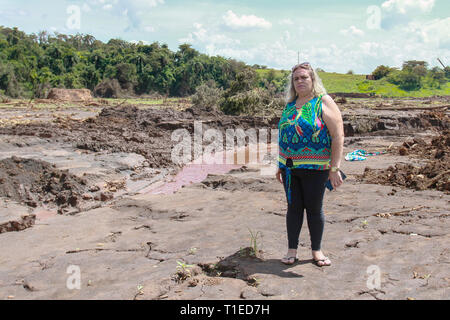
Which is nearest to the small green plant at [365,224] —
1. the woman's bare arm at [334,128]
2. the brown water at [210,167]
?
the woman's bare arm at [334,128]

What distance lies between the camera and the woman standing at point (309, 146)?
3.46 metres

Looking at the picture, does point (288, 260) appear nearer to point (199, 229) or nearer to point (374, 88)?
point (199, 229)

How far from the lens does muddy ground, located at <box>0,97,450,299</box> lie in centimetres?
344

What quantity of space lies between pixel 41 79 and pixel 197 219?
42.2 meters

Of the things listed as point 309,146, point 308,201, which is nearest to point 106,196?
point 308,201

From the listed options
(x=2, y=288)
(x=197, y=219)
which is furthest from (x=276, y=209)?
(x=2, y=288)

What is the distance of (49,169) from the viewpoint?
8.62 metres

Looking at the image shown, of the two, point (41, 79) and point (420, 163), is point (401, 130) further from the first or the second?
point (41, 79)

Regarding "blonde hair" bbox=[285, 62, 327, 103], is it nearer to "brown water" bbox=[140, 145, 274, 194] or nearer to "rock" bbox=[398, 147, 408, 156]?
"brown water" bbox=[140, 145, 274, 194]

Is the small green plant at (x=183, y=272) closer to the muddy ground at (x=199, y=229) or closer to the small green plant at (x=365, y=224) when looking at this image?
the muddy ground at (x=199, y=229)

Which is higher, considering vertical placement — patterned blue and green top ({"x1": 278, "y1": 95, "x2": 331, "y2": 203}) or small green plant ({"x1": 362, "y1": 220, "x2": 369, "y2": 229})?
patterned blue and green top ({"x1": 278, "y1": 95, "x2": 331, "y2": 203})

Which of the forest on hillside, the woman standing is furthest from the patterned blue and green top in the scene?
the forest on hillside

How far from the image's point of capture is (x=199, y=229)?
5.40 meters

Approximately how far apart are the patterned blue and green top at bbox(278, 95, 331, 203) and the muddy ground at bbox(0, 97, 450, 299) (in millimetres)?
939
